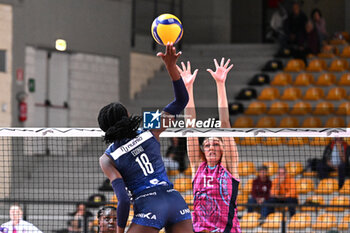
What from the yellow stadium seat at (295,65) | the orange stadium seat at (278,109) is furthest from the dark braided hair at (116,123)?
the yellow stadium seat at (295,65)

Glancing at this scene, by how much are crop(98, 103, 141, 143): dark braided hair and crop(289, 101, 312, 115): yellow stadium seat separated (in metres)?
11.9

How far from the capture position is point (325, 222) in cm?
1231

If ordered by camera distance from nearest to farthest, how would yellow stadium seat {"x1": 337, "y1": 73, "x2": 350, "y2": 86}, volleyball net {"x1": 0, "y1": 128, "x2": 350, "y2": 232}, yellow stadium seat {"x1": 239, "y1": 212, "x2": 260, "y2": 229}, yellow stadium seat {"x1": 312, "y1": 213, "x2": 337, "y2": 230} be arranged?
volleyball net {"x1": 0, "y1": 128, "x2": 350, "y2": 232} < yellow stadium seat {"x1": 312, "y1": 213, "x2": 337, "y2": 230} < yellow stadium seat {"x1": 239, "y1": 212, "x2": 260, "y2": 229} < yellow stadium seat {"x1": 337, "y1": 73, "x2": 350, "y2": 86}

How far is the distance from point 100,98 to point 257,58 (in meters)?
4.41

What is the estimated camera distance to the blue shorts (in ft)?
18.6

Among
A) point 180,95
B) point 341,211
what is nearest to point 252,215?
point 341,211

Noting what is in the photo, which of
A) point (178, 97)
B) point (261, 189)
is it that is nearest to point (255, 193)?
point (261, 189)

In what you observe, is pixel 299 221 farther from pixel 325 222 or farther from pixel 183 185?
pixel 183 185

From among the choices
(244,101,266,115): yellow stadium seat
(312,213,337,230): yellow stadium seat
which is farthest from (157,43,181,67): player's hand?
(244,101,266,115): yellow stadium seat

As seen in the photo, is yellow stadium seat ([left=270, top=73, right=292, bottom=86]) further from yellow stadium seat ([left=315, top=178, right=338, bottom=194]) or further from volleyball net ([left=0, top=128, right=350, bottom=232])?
yellow stadium seat ([left=315, top=178, right=338, bottom=194])

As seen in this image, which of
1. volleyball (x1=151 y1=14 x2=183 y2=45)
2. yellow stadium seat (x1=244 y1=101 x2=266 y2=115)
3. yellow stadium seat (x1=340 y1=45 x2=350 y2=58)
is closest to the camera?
volleyball (x1=151 y1=14 x2=183 y2=45)

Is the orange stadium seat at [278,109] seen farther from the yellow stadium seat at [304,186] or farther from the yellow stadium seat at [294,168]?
the yellow stadium seat at [304,186]

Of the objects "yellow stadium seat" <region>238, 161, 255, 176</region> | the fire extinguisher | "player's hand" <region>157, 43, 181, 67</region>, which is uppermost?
"player's hand" <region>157, 43, 181, 67</region>

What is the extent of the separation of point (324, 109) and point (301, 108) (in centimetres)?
54
